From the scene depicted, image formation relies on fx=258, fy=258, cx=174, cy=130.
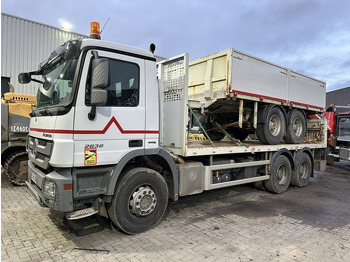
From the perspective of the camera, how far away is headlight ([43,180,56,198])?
333cm

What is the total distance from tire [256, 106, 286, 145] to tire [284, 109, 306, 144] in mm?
381

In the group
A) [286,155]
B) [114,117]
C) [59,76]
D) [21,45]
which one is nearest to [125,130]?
[114,117]

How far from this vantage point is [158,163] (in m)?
4.45

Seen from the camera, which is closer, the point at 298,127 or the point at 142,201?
the point at 142,201

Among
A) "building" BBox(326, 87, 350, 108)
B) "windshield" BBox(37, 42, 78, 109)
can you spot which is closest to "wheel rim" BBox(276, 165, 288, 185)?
"windshield" BBox(37, 42, 78, 109)

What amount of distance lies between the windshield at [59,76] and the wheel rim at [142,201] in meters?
1.68

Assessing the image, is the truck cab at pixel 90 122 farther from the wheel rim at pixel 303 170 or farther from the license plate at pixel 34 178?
the wheel rim at pixel 303 170

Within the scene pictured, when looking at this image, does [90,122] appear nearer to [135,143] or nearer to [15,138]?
[135,143]

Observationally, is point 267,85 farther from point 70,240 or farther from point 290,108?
point 70,240

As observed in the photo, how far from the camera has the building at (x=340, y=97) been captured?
2322 cm

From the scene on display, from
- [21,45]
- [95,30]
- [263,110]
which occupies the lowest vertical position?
[263,110]

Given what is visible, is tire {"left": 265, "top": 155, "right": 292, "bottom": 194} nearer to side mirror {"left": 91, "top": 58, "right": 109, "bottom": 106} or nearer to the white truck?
the white truck

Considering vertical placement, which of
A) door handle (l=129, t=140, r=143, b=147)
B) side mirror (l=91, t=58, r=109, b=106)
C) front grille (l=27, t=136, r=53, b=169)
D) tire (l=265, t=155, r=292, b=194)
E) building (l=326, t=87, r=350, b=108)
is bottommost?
tire (l=265, t=155, r=292, b=194)

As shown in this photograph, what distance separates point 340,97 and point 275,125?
2152 cm
